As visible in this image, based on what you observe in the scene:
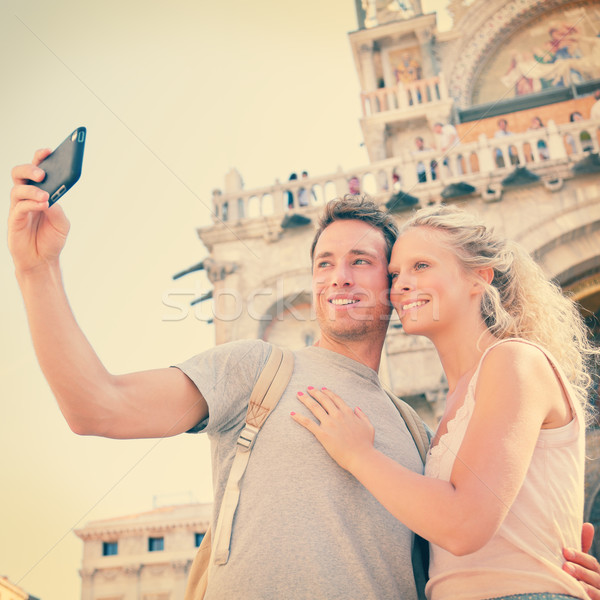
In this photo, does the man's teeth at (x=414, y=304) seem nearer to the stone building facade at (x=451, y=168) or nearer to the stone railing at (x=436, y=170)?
the stone building facade at (x=451, y=168)

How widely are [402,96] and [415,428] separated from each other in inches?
497

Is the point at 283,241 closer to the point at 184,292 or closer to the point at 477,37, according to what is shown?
the point at 184,292

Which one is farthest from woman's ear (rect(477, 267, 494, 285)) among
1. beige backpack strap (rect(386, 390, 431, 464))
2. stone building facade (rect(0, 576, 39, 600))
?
stone building facade (rect(0, 576, 39, 600))

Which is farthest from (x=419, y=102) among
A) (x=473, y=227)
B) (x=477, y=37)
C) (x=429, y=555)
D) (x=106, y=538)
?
(x=106, y=538)

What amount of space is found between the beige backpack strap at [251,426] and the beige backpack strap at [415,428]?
601 millimetres

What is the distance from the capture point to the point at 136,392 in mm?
1806

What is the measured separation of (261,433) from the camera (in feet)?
6.74

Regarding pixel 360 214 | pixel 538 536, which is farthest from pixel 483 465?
pixel 360 214

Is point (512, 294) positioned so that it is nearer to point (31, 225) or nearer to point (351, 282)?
point (351, 282)

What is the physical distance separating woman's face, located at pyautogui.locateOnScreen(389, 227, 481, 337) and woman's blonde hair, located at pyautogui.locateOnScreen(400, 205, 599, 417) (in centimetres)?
5

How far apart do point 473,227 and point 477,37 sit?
15.9 meters

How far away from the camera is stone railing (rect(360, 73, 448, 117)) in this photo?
44.6 feet

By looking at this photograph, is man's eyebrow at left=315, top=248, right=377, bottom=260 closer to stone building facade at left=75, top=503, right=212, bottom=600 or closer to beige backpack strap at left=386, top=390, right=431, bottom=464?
beige backpack strap at left=386, top=390, right=431, bottom=464

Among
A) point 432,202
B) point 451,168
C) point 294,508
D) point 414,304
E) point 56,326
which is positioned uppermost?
point 451,168
